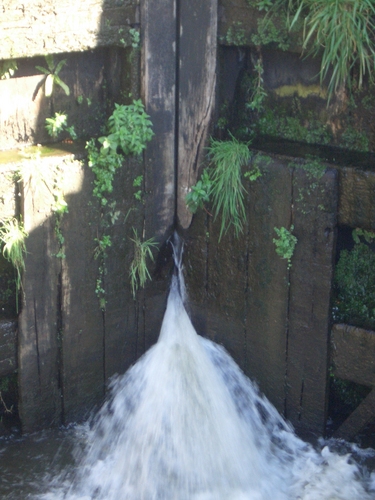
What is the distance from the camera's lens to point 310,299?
4.17m

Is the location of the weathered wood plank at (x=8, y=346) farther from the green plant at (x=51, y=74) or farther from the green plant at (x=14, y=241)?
the green plant at (x=51, y=74)

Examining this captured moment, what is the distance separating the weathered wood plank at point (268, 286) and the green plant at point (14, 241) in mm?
1293

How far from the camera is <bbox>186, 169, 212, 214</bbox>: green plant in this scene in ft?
14.5

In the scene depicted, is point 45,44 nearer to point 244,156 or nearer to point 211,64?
point 211,64

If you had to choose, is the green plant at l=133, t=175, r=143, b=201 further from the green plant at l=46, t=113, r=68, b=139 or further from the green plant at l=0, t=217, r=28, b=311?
the green plant at l=0, t=217, r=28, b=311

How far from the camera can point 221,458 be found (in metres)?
4.21

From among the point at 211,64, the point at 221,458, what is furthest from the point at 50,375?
the point at 211,64

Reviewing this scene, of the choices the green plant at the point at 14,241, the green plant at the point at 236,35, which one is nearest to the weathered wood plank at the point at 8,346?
the green plant at the point at 14,241

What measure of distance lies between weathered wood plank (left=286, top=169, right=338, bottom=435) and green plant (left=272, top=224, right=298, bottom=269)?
0.10 feet

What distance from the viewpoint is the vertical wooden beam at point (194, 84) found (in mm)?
4262

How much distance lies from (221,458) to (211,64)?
7.50 ft

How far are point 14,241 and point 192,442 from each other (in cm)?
155

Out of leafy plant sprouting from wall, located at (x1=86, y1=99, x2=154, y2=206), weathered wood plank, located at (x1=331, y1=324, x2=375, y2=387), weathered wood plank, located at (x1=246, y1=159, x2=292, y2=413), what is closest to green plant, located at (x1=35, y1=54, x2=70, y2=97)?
leafy plant sprouting from wall, located at (x1=86, y1=99, x2=154, y2=206)

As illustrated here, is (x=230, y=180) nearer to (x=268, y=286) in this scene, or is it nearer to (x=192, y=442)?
(x=268, y=286)
